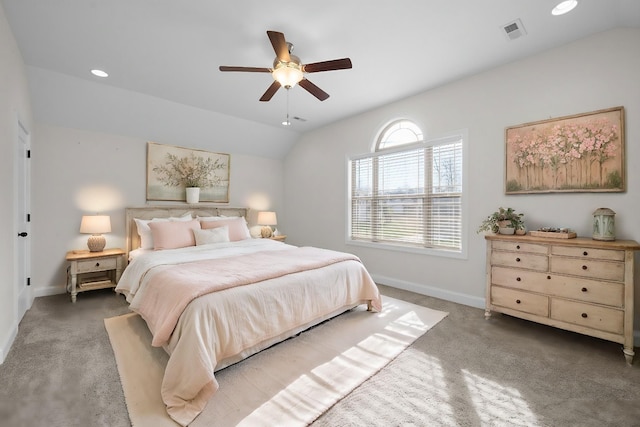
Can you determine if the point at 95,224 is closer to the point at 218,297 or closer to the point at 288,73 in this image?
the point at 218,297

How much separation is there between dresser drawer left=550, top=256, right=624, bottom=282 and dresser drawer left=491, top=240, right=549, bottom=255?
101 mm

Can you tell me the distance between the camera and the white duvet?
175cm

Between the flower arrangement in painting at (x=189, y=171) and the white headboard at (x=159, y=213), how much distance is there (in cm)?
42

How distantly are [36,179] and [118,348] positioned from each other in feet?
9.34

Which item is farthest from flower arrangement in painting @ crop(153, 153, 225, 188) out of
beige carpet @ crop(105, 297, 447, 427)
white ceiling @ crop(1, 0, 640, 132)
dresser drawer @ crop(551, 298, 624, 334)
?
dresser drawer @ crop(551, 298, 624, 334)

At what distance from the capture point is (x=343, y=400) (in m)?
1.80

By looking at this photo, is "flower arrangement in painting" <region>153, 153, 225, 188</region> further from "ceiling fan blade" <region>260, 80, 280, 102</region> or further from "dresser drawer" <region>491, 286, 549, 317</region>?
"dresser drawer" <region>491, 286, 549, 317</region>

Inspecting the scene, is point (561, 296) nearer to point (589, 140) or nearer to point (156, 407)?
point (589, 140)

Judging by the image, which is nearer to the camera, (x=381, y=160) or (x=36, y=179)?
(x=36, y=179)

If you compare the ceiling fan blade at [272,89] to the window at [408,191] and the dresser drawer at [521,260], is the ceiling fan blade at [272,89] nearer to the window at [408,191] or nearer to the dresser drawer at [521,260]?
the window at [408,191]

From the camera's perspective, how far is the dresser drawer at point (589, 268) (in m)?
2.23

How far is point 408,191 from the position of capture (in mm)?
4133

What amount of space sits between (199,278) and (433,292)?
3.04 metres

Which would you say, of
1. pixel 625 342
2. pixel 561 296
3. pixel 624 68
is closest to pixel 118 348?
pixel 561 296
